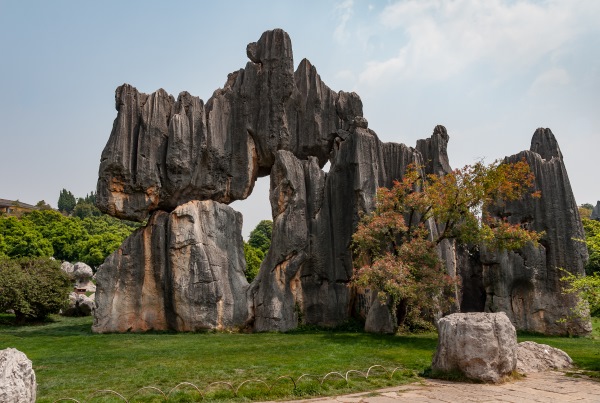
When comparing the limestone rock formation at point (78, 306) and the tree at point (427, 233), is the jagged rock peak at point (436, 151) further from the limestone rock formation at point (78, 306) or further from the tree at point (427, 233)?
the limestone rock formation at point (78, 306)

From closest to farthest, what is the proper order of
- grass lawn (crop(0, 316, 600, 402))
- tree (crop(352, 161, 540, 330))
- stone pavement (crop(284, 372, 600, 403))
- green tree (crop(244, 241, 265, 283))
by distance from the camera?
stone pavement (crop(284, 372, 600, 403)) < grass lawn (crop(0, 316, 600, 402)) < tree (crop(352, 161, 540, 330)) < green tree (crop(244, 241, 265, 283))

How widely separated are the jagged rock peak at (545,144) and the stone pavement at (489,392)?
17747mm

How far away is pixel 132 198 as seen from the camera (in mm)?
24438

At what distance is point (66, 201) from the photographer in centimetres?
12069

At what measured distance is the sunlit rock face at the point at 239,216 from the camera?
23438mm

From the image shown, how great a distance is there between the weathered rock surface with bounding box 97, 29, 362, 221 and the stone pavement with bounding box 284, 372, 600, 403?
16649 millimetres

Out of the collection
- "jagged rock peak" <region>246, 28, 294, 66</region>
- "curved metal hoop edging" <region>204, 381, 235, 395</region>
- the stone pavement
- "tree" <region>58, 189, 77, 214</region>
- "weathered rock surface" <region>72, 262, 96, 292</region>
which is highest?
"tree" <region>58, 189, 77, 214</region>

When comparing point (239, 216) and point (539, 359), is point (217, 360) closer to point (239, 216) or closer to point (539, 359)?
point (539, 359)

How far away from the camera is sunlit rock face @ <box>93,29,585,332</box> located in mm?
23438

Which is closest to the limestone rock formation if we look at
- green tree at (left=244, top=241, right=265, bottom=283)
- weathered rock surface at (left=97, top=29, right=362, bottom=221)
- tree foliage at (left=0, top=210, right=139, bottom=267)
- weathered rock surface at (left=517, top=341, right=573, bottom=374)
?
weathered rock surface at (left=97, top=29, right=362, bottom=221)

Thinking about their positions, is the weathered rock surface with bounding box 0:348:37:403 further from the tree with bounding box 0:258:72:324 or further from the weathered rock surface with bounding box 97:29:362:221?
the tree with bounding box 0:258:72:324

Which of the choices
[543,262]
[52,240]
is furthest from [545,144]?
[52,240]

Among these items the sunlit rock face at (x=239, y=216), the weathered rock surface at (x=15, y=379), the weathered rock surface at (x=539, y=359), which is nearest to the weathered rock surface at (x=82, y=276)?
the sunlit rock face at (x=239, y=216)

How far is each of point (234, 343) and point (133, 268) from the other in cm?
826
